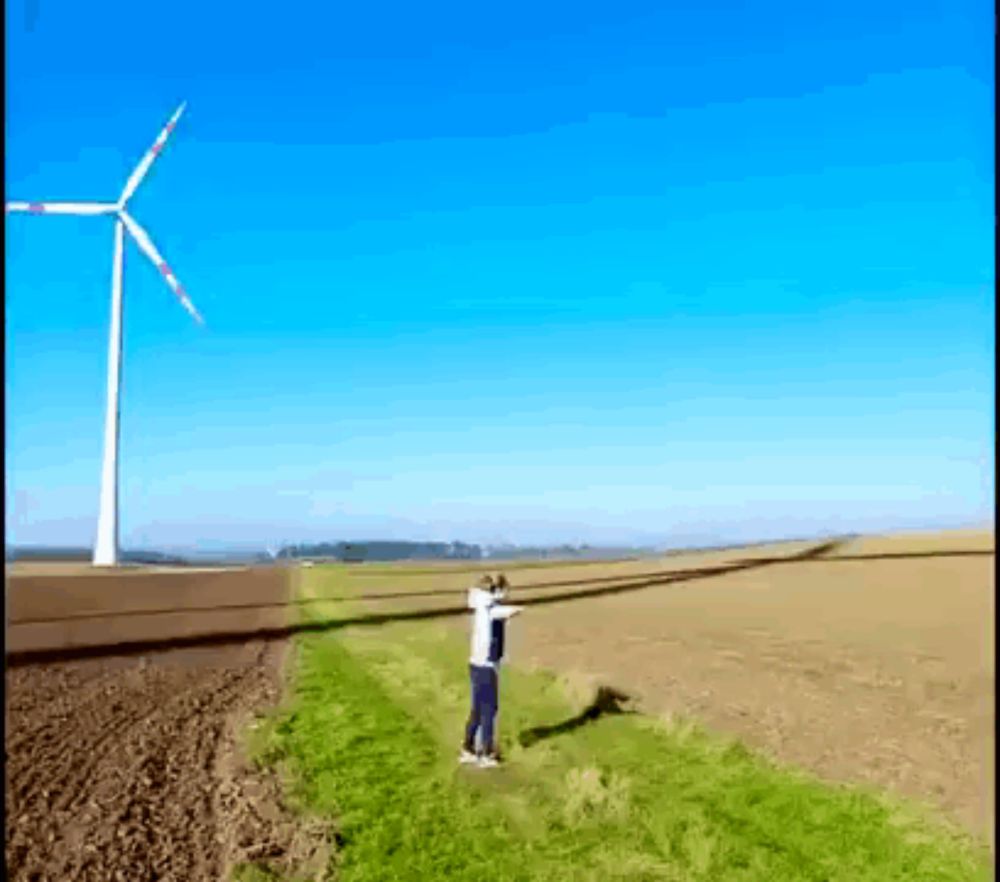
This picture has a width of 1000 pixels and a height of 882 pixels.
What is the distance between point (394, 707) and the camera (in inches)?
1163

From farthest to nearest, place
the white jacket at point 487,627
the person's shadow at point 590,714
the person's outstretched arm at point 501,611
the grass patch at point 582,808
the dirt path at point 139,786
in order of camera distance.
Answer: the person's shadow at point 590,714, the white jacket at point 487,627, the person's outstretched arm at point 501,611, the grass patch at point 582,808, the dirt path at point 139,786

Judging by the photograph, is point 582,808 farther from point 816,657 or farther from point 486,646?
point 816,657

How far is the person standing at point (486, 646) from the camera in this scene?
66.1ft

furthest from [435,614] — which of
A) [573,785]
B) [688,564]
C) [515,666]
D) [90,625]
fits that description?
[688,564]

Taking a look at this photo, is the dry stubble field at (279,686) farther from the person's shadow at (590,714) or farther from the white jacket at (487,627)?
the white jacket at (487,627)

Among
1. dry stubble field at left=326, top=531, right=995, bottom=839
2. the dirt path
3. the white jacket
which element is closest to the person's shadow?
dry stubble field at left=326, top=531, right=995, bottom=839

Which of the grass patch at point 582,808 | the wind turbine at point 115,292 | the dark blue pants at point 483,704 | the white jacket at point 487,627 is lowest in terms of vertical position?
the grass patch at point 582,808

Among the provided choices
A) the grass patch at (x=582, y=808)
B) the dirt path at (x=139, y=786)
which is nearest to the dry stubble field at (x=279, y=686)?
the dirt path at (x=139, y=786)

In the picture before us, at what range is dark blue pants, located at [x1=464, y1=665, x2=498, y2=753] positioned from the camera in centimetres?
2062

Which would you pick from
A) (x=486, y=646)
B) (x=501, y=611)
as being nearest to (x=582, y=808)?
(x=486, y=646)

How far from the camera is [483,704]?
2080cm

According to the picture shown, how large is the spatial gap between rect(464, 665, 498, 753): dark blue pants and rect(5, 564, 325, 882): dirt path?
3403mm

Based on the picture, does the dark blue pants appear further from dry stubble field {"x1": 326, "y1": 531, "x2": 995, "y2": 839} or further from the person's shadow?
dry stubble field {"x1": 326, "y1": 531, "x2": 995, "y2": 839}

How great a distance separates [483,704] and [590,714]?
955 centimetres
